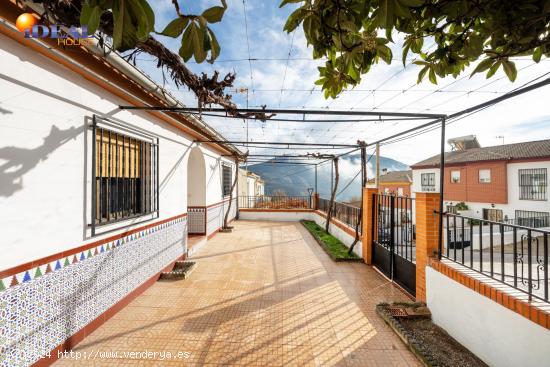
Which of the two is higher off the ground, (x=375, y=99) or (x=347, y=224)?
(x=375, y=99)

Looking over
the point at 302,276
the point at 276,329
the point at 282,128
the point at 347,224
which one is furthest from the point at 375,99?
the point at 276,329

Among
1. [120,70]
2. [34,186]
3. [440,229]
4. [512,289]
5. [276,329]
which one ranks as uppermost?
[120,70]

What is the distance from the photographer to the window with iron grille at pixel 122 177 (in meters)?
→ 3.11

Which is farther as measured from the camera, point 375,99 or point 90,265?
point 375,99

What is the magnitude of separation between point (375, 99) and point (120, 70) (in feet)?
16.5

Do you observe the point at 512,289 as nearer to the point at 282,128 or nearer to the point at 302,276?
the point at 302,276

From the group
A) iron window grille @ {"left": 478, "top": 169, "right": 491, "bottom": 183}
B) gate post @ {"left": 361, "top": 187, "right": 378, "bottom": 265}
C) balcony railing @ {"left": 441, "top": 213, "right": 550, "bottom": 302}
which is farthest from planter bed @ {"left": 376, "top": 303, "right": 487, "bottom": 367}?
iron window grille @ {"left": 478, "top": 169, "right": 491, "bottom": 183}

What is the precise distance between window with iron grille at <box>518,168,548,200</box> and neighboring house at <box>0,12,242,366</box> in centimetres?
2075

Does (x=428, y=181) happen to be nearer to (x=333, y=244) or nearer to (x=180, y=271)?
(x=333, y=244)

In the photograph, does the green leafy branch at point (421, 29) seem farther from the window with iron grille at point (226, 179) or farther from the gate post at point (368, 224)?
the window with iron grille at point (226, 179)

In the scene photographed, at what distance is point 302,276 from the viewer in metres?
4.75

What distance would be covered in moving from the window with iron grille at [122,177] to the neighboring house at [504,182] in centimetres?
1504

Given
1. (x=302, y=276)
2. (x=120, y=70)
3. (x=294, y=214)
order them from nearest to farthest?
(x=120, y=70)
(x=302, y=276)
(x=294, y=214)

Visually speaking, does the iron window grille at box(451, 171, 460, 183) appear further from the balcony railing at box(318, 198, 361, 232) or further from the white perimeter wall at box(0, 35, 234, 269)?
the white perimeter wall at box(0, 35, 234, 269)
